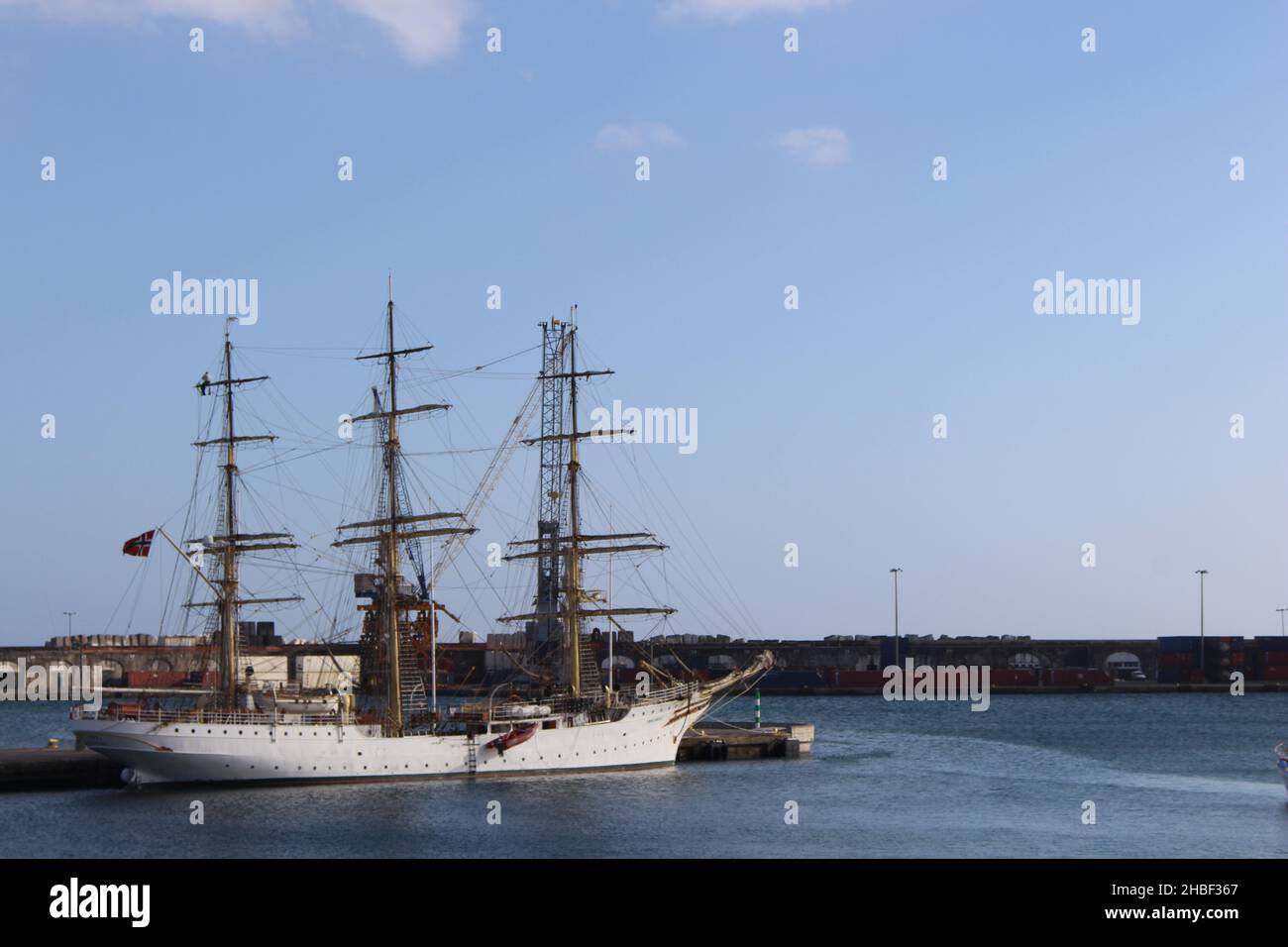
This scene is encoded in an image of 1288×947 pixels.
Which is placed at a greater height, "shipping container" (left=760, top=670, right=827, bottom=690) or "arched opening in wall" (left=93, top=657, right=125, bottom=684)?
"arched opening in wall" (left=93, top=657, right=125, bottom=684)

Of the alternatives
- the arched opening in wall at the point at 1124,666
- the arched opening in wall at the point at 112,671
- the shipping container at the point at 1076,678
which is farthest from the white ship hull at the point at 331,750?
the arched opening in wall at the point at 112,671

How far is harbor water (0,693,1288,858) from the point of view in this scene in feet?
153

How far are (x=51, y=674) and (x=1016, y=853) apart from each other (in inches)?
6504

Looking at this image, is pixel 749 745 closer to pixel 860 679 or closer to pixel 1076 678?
pixel 860 679

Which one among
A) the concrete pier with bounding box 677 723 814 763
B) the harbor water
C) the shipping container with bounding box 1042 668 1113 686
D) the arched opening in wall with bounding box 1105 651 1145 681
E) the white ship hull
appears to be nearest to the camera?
the harbor water

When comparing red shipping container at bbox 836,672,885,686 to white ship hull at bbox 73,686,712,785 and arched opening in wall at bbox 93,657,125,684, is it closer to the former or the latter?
arched opening in wall at bbox 93,657,125,684

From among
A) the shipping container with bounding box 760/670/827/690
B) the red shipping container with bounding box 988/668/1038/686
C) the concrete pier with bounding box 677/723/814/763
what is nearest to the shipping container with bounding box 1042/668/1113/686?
the red shipping container with bounding box 988/668/1038/686

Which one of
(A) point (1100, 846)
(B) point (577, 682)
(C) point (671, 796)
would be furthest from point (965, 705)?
(A) point (1100, 846)

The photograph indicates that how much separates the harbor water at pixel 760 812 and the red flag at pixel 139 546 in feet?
36.5

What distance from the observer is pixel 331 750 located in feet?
217

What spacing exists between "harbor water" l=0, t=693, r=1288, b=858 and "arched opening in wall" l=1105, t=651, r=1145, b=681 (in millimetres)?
95637

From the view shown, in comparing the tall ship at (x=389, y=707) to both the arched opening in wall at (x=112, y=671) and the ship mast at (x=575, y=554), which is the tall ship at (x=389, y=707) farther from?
the arched opening in wall at (x=112, y=671)
